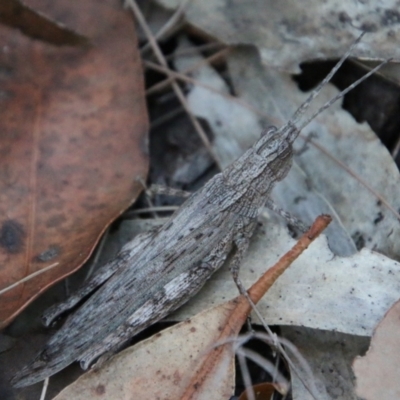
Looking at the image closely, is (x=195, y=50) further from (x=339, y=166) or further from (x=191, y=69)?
(x=339, y=166)

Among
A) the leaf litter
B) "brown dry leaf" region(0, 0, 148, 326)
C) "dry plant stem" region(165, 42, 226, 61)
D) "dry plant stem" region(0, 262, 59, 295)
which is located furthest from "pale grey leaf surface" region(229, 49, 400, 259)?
"dry plant stem" region(0, 262, 59, 295)

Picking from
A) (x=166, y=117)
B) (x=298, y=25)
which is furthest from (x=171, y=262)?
(x=298, y=25)

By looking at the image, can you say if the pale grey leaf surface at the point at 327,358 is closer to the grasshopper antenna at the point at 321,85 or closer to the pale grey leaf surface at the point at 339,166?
the pale grey leaf surface at the point at 339,166

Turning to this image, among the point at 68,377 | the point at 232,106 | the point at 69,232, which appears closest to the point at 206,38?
the point at 232,106

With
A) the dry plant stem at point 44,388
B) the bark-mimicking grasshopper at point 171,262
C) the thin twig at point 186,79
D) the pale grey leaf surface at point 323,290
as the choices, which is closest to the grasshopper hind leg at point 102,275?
the bark-mimicking grasshopper at point 171,262

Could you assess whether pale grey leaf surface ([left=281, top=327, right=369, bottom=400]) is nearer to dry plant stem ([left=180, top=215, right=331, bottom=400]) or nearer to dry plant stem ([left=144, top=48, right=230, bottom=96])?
dry plant stem ([left=180, top=215, right=331, bottom=400])
